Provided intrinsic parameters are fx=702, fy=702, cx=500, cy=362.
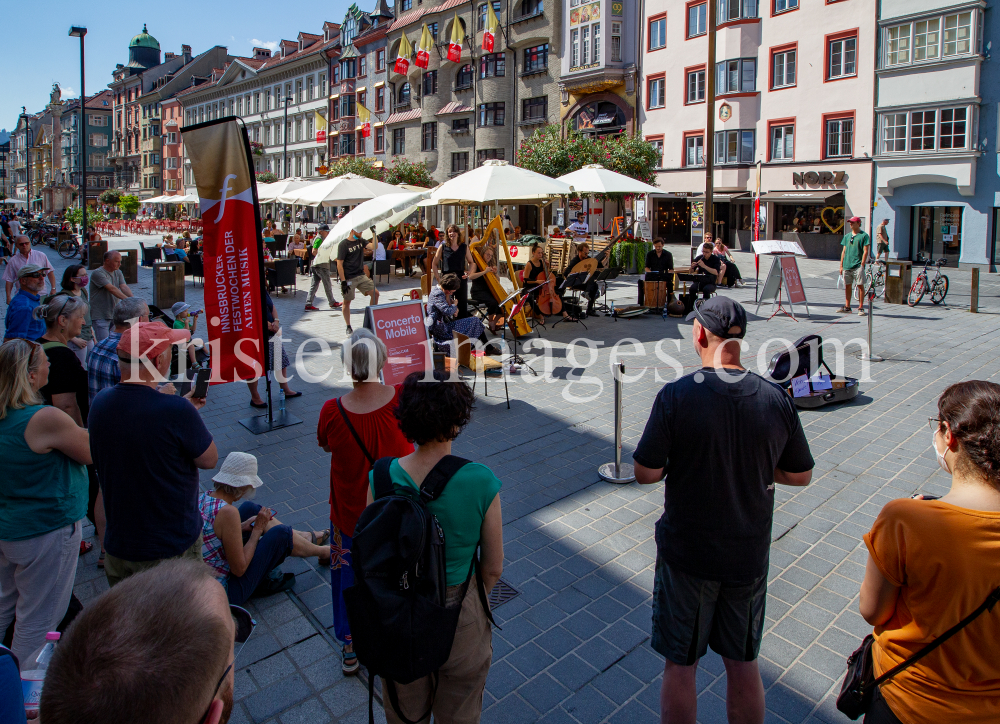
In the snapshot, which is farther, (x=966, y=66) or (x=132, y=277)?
(x=966, y=66)

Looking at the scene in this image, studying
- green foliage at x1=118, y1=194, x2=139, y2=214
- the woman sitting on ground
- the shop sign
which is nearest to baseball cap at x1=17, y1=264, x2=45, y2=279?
the woman sitting on ground

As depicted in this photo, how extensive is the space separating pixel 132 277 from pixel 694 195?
2655cm

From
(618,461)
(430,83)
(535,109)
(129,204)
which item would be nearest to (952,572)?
(618,461)

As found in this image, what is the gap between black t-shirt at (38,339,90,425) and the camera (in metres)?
4.41

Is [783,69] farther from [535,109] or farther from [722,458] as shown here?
[722,458]

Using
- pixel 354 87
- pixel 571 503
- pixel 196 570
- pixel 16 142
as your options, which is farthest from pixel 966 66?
pixel 16 142

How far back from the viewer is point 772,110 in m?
33.4

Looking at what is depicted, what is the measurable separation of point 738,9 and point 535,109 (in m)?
14.0

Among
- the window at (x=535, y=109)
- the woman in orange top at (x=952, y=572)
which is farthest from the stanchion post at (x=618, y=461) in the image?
the window at (x=535, y=109)

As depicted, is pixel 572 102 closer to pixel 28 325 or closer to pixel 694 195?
pixel 694 195

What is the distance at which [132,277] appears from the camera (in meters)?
21.7

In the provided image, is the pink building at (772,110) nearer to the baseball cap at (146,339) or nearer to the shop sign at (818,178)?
the shop sign at (818,178)

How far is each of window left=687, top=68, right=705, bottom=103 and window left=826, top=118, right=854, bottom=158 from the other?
21.8 ft

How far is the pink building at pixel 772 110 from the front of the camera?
30609mm
